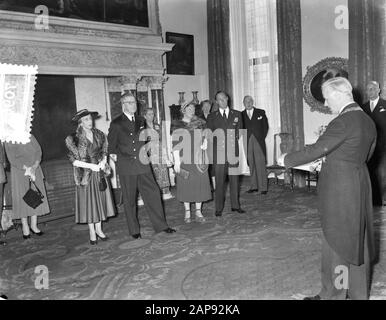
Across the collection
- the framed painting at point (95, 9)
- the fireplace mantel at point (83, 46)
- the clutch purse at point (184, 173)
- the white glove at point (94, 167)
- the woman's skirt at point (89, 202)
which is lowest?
the woman's skirt at point (89, 202)

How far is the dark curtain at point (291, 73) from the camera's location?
26.6ft

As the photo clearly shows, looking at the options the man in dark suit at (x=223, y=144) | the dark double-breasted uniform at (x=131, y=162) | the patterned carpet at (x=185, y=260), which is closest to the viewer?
the patterned carpet at (x=185, y=260)

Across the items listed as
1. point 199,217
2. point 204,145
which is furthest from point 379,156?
point 199,217

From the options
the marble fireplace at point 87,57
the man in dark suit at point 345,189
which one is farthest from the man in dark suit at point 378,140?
the marble fireplace at point 87,57

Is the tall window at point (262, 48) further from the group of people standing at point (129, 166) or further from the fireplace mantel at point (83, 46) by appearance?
the group of people standing at point (129, 166)

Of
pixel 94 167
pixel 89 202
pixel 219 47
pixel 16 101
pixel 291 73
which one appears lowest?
pixel 89 202

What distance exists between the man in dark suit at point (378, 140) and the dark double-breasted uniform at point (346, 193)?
3.59 metres

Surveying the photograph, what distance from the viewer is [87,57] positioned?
22.6ft

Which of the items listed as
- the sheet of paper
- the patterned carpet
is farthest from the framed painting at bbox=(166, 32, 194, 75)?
the patterned carpet

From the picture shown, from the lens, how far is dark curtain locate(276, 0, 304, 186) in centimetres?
809

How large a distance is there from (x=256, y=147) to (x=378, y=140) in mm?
2275

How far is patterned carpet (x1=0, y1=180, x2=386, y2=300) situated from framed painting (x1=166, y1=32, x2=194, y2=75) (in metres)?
4.07

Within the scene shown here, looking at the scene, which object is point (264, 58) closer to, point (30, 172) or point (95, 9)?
point (95, 9)
